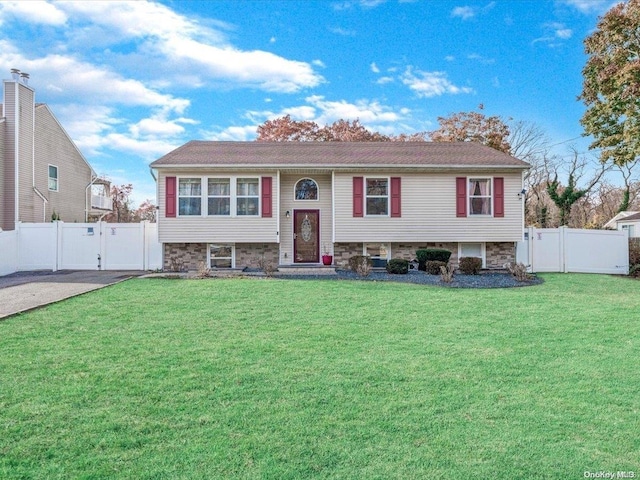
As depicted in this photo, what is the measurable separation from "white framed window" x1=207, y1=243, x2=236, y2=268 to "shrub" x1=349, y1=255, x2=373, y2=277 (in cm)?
418

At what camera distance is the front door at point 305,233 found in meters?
15.2

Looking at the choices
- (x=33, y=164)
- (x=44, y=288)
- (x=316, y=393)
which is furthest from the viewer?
(x=33, y=164)

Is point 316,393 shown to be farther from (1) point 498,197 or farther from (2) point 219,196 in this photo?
(1) point 498,197


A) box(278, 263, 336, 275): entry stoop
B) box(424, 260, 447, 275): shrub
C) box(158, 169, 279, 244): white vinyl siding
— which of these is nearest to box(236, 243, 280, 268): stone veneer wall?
box(158, 169, 279, 244): white vinyl siding

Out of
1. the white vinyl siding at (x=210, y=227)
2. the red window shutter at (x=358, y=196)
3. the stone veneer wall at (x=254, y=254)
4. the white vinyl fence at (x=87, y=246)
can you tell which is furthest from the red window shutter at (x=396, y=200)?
the white vinyl fence at (x=87, y=246)

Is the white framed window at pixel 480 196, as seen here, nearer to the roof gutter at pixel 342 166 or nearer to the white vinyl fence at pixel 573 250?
the roof gutter at pixel 342 166

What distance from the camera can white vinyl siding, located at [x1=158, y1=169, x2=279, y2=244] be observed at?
14367 mm

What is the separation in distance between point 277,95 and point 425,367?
19.4m

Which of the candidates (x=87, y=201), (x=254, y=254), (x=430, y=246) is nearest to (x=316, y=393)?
(x=254, y=254)

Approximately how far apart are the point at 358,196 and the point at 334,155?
1837 mm

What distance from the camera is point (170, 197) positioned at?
14.4 meters

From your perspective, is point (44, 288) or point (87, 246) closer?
point (44, 288)

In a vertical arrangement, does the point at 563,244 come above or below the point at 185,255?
above

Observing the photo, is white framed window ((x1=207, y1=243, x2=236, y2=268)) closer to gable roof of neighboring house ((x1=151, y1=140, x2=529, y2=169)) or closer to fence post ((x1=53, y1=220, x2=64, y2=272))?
gable roof of neighboring house ((x1=151, y1=140, x2=529, y2=169))
